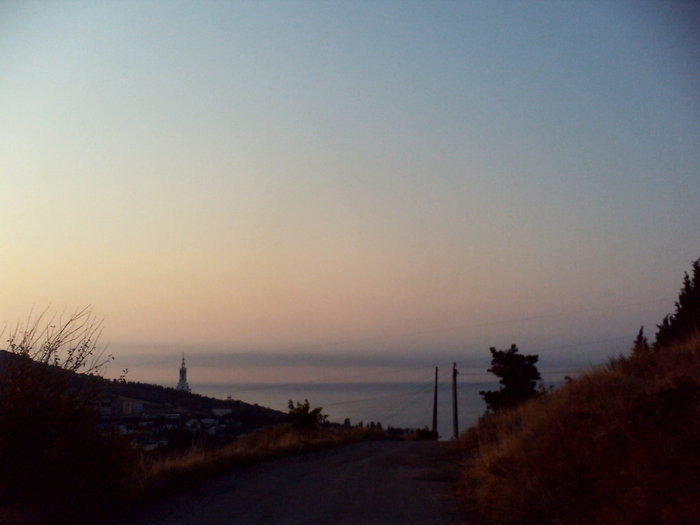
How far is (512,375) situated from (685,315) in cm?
1099

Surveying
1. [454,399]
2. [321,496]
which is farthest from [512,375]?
[321,496]

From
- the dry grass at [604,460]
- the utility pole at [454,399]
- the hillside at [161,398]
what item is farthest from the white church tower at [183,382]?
the dry grass at [604,460]

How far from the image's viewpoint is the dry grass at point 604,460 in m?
8.45

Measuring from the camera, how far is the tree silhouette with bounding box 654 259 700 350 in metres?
22.6

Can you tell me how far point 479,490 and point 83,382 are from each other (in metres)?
6.81

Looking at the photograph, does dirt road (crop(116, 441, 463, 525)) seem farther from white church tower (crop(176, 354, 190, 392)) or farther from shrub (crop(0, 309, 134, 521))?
white church tower (crop(176, 354, 190, 392))

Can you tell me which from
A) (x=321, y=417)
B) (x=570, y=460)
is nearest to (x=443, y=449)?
(x=321, y=417)

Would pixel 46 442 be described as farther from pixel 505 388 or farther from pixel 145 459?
pixel 505 388

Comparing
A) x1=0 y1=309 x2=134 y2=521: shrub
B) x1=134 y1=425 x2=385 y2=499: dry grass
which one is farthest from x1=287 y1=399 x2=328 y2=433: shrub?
x1=0 y1=309 x2=134 y2=521: shrub

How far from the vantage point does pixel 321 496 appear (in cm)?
1260

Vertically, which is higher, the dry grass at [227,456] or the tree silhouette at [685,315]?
the tree silhouette at [685,315]

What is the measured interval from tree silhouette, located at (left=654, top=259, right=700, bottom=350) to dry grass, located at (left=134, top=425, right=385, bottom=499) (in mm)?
10833

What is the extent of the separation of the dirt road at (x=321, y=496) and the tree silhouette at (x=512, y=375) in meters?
16.2

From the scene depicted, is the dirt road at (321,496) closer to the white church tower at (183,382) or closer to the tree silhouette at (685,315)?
the tree silhouette at (685,315)
